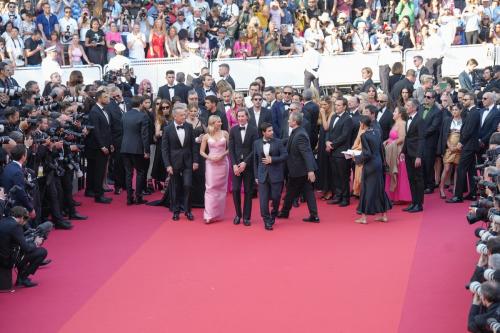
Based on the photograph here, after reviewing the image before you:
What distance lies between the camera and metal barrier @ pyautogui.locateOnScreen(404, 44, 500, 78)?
23141mm

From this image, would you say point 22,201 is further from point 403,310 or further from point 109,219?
point 403,310

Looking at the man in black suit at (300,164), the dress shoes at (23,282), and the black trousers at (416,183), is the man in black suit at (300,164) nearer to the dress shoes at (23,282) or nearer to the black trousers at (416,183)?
the black trousers at (416,183)

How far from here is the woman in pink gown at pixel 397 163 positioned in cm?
1506

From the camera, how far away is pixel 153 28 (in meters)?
22.9

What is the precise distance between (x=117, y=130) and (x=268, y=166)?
3465 millimetres

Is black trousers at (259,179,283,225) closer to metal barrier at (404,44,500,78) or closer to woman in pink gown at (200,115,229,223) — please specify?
woman in pink gown at (200,115,229,223)

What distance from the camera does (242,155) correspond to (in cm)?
1412

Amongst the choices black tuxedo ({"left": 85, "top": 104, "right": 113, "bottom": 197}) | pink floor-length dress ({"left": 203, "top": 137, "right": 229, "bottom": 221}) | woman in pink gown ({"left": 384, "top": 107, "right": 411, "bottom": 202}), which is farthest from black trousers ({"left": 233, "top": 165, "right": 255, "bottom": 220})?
black tuxedo ({"left": 85, "top": 104, "right": 113, "bottom": 197})

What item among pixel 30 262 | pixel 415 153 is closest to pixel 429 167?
pixel 415 153

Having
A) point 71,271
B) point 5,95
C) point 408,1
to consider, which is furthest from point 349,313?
point 408,1

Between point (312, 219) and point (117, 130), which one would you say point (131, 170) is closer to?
point (117, 130)

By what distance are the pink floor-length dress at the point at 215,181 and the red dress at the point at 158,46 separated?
8964mm

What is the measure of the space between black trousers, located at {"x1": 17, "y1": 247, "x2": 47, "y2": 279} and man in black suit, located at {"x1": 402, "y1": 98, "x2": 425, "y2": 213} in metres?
6.19

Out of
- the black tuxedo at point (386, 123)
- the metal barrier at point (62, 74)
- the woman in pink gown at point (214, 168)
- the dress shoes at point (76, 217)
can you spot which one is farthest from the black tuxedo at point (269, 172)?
the metal barrier at point (62, 74)
